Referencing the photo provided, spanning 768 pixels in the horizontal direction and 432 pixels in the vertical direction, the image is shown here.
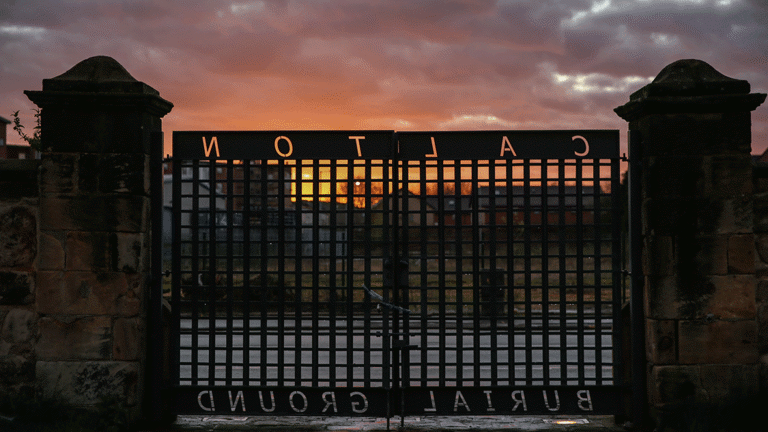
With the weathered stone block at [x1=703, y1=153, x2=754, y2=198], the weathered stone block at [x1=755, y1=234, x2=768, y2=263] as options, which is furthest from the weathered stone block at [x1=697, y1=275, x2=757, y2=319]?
the weathered stone block at [x1=703, y1=153, x2=754, y2=198]

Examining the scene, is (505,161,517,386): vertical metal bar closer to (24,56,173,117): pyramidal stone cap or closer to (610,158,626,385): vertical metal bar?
(610,158,626,385): vertical metal bar

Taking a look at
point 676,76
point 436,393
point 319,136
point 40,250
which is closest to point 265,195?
point 319,136

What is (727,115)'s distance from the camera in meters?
5.84

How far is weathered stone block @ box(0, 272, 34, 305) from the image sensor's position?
237 inches

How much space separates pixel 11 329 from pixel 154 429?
5.49ft

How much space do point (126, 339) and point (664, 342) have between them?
199 inches

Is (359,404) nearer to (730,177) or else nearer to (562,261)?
(562,261)

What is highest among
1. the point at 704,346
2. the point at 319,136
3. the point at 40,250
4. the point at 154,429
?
the point at 319,136

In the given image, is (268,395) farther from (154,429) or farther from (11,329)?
(11,329)

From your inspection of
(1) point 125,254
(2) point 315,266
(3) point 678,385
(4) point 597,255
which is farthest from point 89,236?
(3) point 678,385

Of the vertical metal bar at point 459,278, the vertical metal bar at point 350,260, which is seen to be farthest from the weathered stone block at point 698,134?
the vertical metal bar at point 350,260

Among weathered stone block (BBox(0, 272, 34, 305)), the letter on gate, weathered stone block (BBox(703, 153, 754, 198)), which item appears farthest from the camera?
the letter on gate

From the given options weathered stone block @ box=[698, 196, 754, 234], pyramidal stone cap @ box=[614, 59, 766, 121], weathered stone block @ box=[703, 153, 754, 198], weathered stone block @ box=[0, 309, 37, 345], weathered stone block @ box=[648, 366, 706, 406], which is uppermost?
pyramidal stone cap @ box=[614, 59, 766, 121]

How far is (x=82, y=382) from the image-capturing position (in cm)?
595
